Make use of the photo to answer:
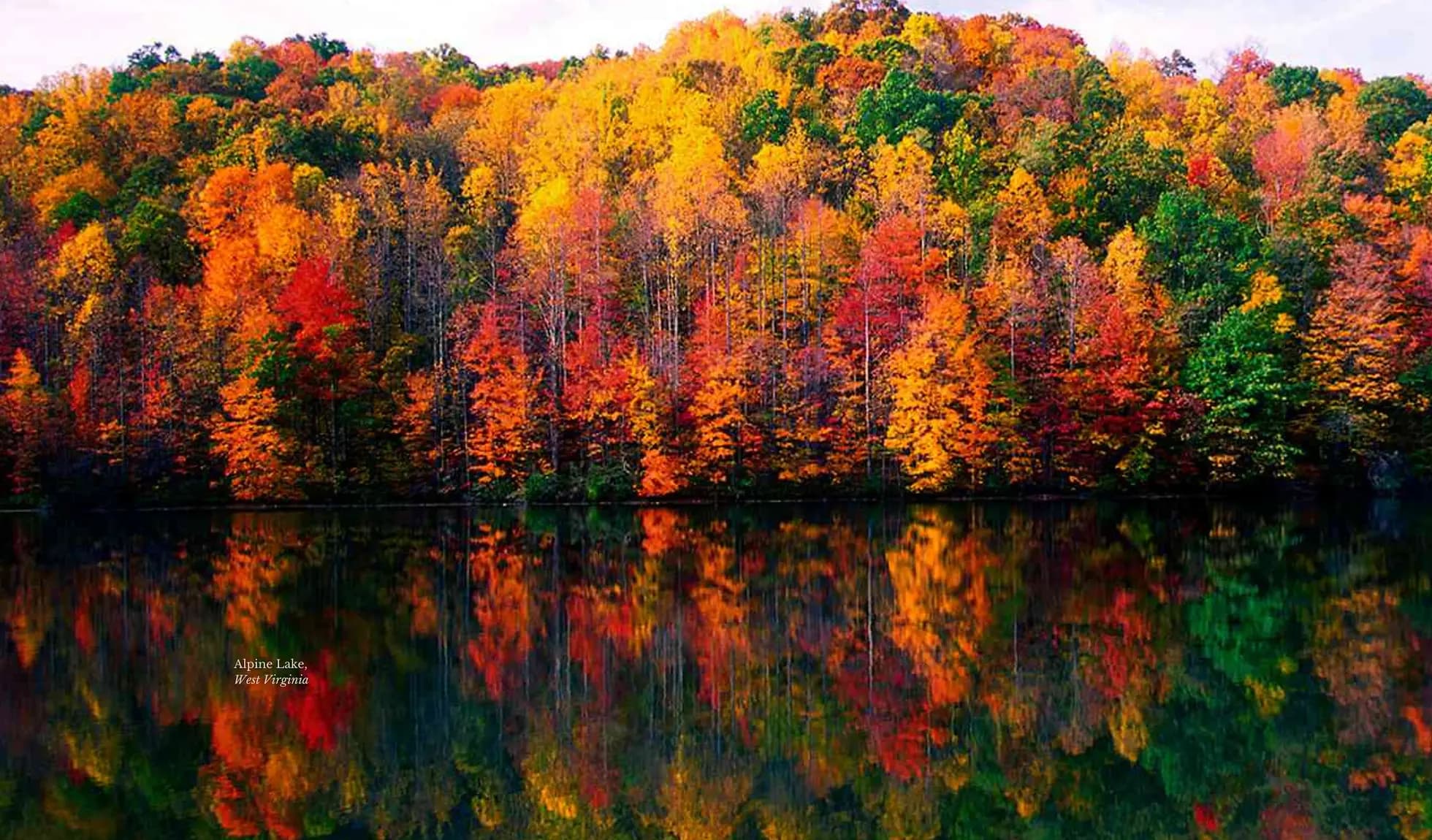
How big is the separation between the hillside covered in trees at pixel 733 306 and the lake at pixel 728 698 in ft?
69.0

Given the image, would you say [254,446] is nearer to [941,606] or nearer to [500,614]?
[500,614]

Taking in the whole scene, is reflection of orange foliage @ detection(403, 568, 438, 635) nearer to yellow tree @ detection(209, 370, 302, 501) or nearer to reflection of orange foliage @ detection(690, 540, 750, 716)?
reflection of orange foliage @ detection(690, 540, 750, 716)

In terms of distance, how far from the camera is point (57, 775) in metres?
11.7

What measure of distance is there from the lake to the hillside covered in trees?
21022 millimetres

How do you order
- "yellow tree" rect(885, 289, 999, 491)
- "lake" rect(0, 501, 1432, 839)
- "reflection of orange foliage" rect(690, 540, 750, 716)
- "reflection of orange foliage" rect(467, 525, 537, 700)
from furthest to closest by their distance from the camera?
"yellow tree" rect(885, 289, 999, 491) → "reflection of orange foliage" rect(467, 525, 537, 700) → "reflection of orange foliage" rect(690, 540, 750, 716) → "lake" rect(0, 501, 1432, 839)

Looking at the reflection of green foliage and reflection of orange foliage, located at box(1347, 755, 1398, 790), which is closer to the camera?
reflection of orange foliage, located at box(1347, 755, 1398, 790)

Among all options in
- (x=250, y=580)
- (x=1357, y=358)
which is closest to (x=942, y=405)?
(x=1357, y=358)

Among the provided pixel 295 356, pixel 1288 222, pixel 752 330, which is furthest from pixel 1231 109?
pixel 295 356

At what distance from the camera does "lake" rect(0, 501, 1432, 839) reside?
36.1 feet

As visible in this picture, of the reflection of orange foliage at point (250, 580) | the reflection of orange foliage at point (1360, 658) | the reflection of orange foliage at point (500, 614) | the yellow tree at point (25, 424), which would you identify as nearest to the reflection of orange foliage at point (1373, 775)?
the reflection of orange foliage at point (1360, 658)

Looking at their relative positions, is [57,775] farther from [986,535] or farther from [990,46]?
[990,46]

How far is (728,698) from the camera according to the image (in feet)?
47.4

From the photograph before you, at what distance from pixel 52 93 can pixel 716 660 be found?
73.3 m

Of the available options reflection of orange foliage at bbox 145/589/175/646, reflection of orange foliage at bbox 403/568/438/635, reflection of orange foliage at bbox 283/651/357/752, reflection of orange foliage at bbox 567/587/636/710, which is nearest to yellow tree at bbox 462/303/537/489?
reflection of orange foliage at bbox 403/568/438/635
